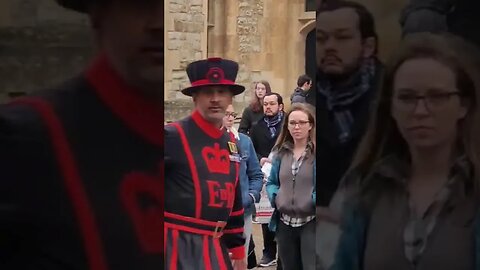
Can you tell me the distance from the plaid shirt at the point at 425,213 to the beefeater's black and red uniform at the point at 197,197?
1.57 meters

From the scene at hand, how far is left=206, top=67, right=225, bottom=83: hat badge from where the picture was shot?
11.7 ft

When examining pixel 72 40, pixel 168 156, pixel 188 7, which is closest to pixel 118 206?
pixel 72 40

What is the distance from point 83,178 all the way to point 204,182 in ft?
5.06

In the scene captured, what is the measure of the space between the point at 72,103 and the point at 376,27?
613 millimetres

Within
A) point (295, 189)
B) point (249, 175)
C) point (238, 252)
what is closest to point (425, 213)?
point (238, 252)

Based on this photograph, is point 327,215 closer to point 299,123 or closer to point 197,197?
point 197,197

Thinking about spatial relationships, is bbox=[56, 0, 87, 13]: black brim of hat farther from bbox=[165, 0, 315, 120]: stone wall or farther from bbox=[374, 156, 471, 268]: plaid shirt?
bbox=[165, 0, 315, 120]: stone wall

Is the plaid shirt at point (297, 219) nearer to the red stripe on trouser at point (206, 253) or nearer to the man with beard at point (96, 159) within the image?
the red stripe on trouser at point (206, 253)

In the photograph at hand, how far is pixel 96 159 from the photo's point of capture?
186 centimetres

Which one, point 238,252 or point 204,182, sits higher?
point 204,182

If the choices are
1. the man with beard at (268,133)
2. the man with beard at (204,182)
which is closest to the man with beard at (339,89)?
the man with beard at (204,182)

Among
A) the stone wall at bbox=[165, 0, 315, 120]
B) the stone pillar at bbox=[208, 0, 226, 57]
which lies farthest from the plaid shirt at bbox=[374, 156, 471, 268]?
the stone pillar at bbox=[208, 0, 226, 57]

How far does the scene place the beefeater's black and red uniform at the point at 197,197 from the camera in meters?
3.29

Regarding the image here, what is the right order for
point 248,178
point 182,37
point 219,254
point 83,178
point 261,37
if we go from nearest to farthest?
point 83,178, point 219,254, point 248,178, point 182,37, point 261,37
